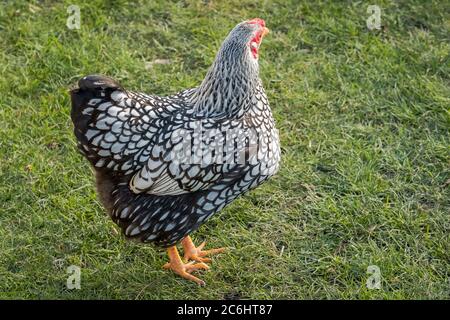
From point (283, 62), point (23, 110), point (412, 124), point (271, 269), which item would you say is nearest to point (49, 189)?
point (23, 110)

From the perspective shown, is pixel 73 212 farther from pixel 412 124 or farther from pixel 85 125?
pixel 412 124

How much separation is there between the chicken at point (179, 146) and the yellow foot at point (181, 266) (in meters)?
0.24

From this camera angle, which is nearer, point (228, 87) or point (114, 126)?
point (114, 126)

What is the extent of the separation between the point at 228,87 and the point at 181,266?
1116mm

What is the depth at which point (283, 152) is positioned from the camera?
4.95 m

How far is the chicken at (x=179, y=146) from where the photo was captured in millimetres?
3707

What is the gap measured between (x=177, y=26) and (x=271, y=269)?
2.42 m

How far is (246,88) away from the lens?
12.7ft

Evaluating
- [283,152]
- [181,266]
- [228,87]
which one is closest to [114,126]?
[228,87]

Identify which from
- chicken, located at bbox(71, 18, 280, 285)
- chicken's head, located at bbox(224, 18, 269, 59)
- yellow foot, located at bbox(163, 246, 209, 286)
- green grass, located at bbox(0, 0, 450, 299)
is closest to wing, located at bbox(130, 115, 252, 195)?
chicken, located at bbox(71, 18, 280, 285)

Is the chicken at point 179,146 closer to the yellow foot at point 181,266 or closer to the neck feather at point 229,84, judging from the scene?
the neck feather at point 229,84

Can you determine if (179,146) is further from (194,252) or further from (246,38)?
(194,252)

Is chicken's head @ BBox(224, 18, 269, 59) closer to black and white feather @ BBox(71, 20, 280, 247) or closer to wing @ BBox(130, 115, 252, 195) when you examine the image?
black and white feather @ BBox(71, 20, 280, 247)

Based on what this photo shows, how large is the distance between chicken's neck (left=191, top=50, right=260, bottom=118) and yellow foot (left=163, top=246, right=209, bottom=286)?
875mm
